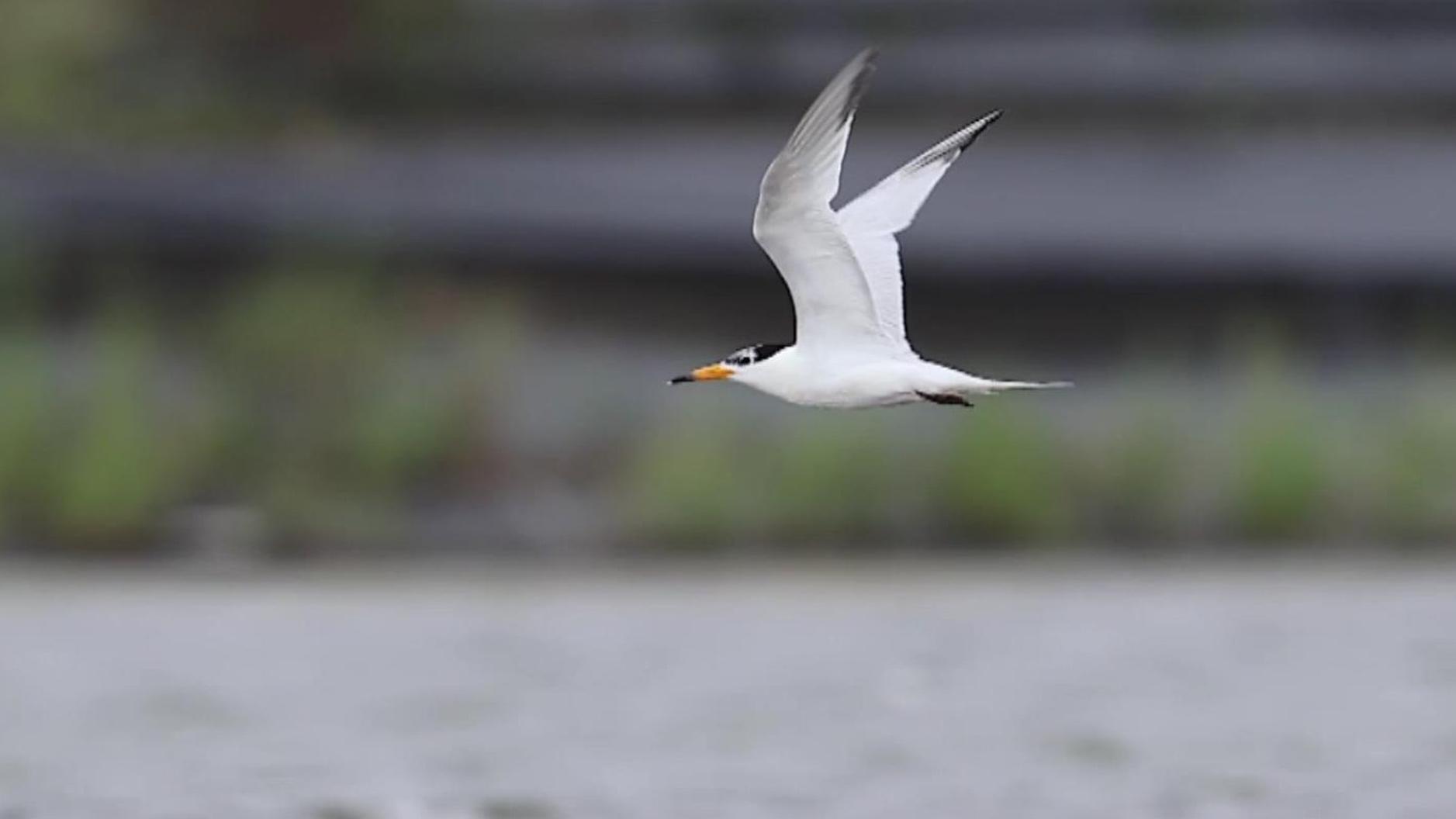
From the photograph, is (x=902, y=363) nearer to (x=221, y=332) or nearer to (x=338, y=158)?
(x=221, y=332)

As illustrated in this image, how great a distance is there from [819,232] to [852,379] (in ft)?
1.38

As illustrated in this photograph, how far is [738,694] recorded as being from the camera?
18.0 m

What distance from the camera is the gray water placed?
1530 centimetres

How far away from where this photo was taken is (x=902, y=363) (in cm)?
966

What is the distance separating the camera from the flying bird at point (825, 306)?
9.50 m

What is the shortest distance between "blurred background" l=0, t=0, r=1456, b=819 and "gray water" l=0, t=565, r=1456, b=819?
5cm

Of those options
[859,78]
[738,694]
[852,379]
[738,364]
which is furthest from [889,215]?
[738,694]

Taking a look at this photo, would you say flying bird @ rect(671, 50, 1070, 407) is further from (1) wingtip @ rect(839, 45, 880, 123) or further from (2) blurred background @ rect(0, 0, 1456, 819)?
(2) blurred background @ rect(0, 0, 1456, 819)

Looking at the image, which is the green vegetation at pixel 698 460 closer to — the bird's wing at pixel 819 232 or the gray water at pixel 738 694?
the gray water at pixel 738 694

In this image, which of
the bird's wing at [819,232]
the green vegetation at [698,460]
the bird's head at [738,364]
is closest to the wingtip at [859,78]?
the bird's wing at [819,232]

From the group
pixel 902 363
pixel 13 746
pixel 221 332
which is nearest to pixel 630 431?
pixel 221 332

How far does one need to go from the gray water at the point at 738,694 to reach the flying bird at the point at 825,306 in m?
5.14

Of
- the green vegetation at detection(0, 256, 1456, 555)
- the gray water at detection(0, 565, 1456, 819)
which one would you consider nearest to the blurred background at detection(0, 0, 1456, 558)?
the green vegetation at detection(0, 256, 1456, 555)

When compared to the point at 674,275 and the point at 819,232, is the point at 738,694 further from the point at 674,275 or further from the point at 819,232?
the point at 819,232
